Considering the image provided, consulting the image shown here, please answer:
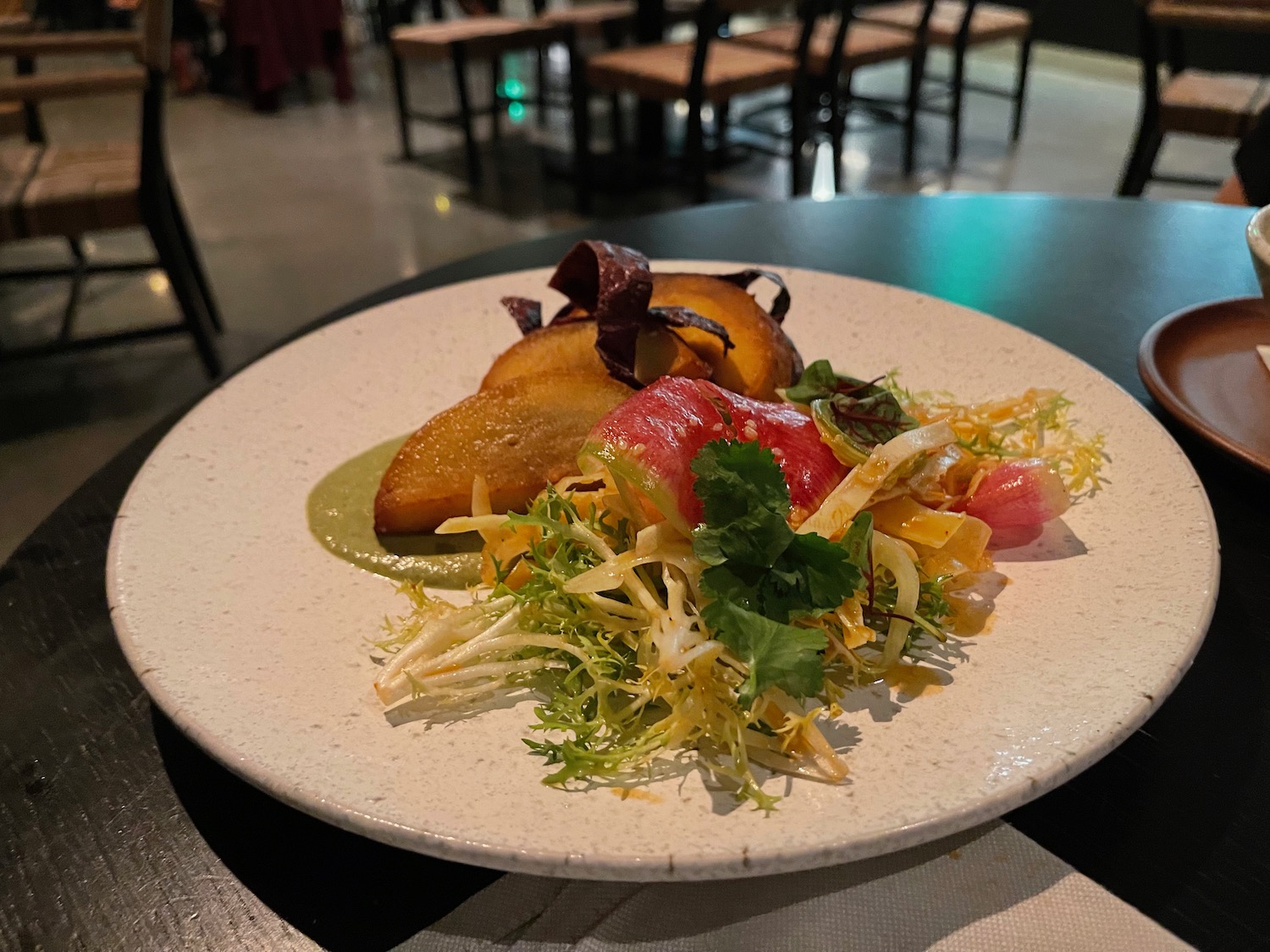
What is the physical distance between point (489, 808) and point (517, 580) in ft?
0.80

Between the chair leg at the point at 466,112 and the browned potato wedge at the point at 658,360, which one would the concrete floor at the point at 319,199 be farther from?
the browned potato wedge at the point at 658,360

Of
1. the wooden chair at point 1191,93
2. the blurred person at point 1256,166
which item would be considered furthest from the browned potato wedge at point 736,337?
the wooden chair at point 1191,93

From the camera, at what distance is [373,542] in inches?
34.9

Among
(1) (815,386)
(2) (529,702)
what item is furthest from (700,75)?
(2) (529,702)

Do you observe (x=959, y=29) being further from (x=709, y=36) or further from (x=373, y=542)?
(x=373, y=542)

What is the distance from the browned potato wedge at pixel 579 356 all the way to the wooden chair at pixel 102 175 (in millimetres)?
2071

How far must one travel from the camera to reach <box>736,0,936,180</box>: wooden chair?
4121 mm

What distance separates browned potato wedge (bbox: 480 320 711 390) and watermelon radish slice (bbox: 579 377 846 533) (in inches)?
4.8

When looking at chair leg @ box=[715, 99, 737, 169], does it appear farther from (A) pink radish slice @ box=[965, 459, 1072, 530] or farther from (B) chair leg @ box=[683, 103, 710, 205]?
(A) pink radish slice @ box=[965, 459, 1072, 530]

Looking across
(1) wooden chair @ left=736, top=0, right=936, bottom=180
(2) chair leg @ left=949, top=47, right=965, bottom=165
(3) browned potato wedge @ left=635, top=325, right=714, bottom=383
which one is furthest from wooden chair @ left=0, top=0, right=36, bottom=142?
(2) chair leg @ left=949, top=47, right=965, bottom=165

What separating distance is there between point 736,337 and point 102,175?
2.50 meters

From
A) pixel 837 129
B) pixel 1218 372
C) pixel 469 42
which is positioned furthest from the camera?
pixel 469 42

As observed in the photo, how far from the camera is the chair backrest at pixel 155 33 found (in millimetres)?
2525

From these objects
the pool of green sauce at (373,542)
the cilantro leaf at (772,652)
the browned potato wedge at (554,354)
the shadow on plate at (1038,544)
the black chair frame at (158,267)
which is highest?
the browned potato wedge at (554,354)
